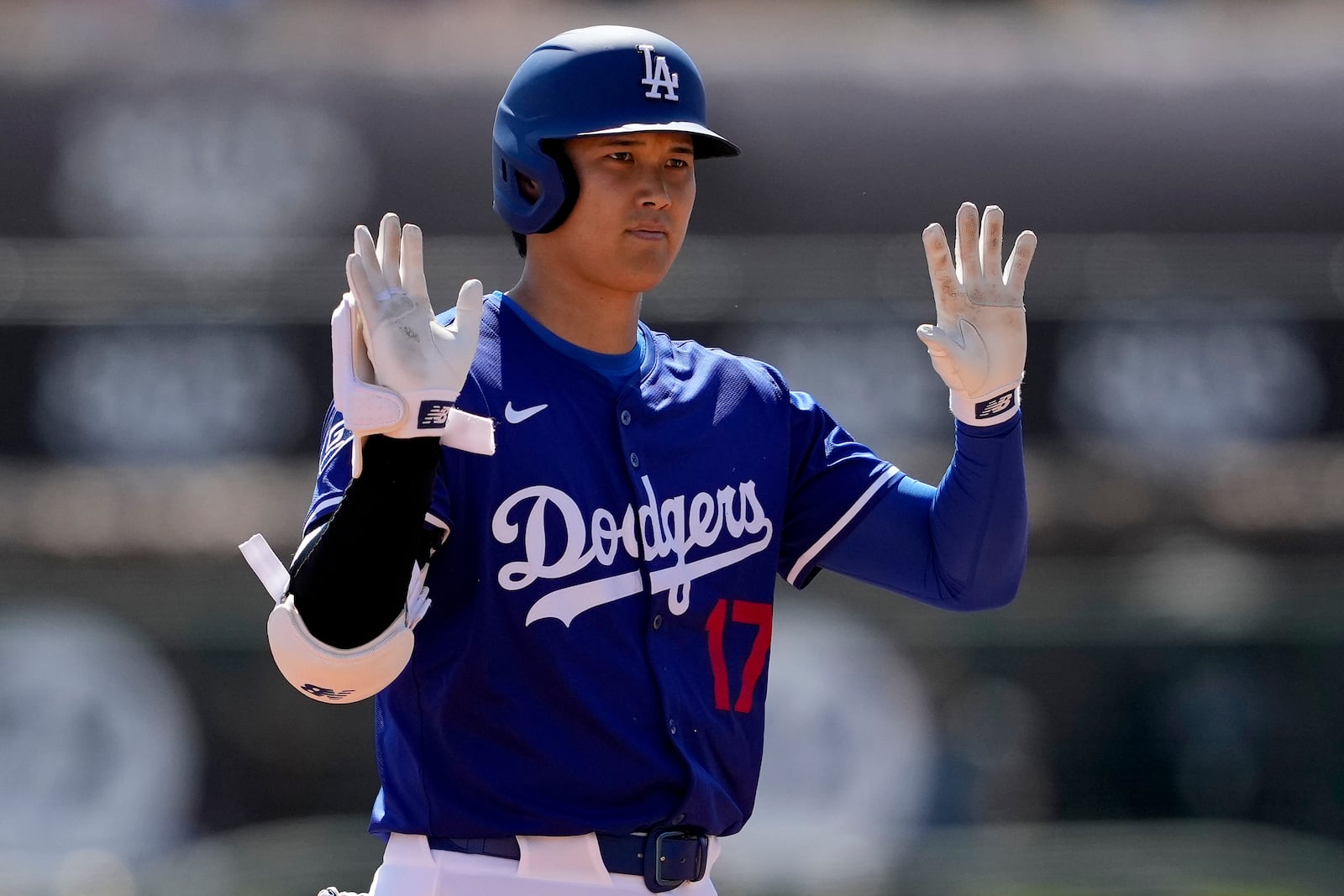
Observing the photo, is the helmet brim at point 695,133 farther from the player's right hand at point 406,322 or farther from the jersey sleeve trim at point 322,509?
the jersey sleeve trim at point 322,509

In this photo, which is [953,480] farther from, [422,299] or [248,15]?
[248,15]

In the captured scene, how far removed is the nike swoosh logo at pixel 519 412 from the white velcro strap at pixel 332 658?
0.35 metres

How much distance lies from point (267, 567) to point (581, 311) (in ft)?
1.95

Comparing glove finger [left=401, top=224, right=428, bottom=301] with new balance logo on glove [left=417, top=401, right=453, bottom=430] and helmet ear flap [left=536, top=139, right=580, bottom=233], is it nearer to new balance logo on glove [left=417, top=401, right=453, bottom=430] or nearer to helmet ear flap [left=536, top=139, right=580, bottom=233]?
new balance logo on glove [left=417, top=401, right=453, bottom=430]

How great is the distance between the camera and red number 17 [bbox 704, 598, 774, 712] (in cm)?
241

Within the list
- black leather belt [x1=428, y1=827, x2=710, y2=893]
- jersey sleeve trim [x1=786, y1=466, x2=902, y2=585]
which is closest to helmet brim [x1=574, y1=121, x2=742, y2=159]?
jersey sleeve trim [x1=786, y1=466, x2=902, y2=585]

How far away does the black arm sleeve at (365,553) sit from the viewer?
2.03m

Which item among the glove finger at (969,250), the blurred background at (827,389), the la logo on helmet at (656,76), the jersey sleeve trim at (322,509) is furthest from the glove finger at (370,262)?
the blurred background at (827,389)

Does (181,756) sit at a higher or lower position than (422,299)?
lower

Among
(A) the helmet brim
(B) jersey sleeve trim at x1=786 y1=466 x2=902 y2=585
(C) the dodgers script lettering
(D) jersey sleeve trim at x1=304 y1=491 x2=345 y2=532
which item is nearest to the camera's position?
(D) jersey sleeve trim at x1=304 y1=491 x2=345 y2=532

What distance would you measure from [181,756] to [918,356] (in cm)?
293

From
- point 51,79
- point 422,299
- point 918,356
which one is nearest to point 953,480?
point 422,299

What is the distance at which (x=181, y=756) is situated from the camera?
20.3ft

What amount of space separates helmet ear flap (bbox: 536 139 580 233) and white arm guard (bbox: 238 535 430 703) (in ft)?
1.97
